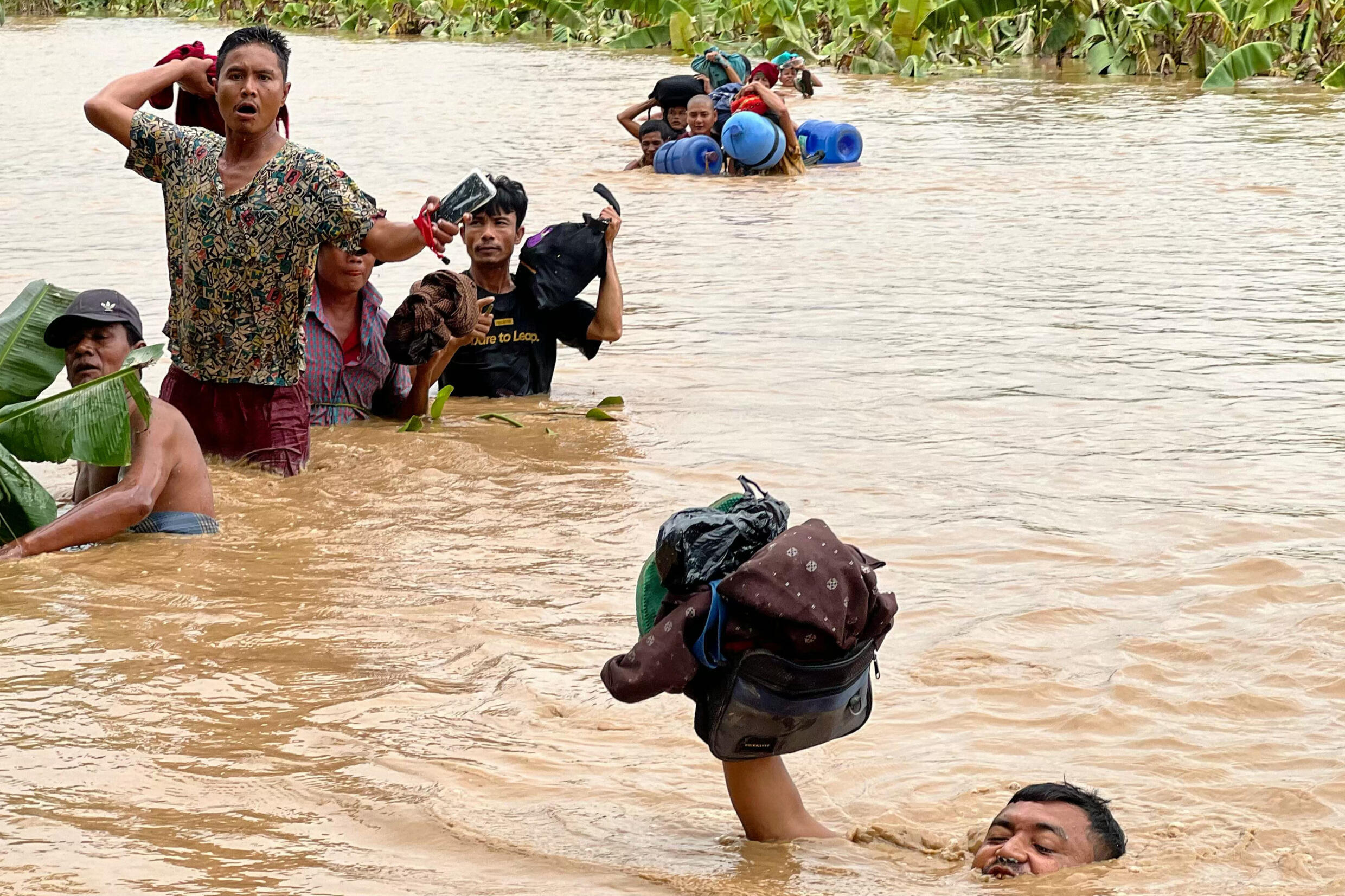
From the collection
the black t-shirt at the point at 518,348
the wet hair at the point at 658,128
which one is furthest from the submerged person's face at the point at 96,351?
the wet hair at the point at 658,128

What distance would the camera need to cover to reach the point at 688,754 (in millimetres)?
3820

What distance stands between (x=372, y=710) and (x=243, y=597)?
1.00 metres

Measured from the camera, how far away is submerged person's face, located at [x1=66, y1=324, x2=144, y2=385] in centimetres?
535

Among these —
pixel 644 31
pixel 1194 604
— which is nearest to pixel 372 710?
pixel 1194 604

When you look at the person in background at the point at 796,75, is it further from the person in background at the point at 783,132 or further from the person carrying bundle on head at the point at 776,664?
the person carrying bundle on head at the point at 776,664

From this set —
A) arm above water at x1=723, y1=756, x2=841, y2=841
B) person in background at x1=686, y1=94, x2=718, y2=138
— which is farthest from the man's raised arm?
person in background at x1=686, y1=94, x2=718, y2=138

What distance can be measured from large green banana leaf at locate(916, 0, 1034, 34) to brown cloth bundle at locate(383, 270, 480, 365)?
19.4m

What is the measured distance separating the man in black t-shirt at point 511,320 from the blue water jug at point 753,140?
7633 mm

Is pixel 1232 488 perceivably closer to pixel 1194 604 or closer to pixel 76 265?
pixel 1194 604

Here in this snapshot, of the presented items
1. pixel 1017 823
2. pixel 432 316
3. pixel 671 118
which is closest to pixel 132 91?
pixel 432 316

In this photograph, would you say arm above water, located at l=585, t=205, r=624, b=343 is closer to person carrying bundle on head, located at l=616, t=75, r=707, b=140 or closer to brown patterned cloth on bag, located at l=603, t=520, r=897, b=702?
brown patterned cloth on bag, located at l=603, t=520, r=897, b=702

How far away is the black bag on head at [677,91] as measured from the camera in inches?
637

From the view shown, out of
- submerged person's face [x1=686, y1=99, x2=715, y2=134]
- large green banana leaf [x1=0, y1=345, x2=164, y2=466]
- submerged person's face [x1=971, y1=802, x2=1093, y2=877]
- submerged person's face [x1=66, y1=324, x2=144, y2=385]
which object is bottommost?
submerged person's face [x1=971, y1=802, x2=1093, y2=877]

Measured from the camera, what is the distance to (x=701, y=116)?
52.0 ft
